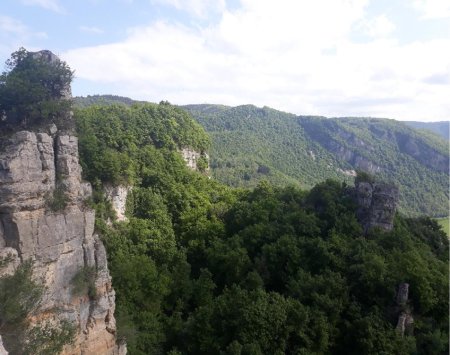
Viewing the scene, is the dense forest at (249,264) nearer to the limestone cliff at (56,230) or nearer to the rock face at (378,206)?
the rock face at (378,206)

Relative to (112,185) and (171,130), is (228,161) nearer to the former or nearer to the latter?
(171,130)

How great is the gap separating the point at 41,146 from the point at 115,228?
1563 cm

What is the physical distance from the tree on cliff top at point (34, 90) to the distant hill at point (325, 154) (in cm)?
6670

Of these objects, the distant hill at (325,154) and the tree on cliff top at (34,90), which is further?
the distant hill at (325,154)

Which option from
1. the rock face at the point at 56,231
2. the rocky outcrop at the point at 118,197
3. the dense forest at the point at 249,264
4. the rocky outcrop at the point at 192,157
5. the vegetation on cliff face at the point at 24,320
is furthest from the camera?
the rocky outcrop at the point at 192,157

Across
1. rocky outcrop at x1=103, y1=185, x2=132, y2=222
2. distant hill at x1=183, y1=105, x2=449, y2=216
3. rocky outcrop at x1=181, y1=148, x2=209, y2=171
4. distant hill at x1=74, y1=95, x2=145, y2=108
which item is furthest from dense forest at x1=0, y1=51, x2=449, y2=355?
distant hill at x1=183, y1=105, x2=449, y2=216

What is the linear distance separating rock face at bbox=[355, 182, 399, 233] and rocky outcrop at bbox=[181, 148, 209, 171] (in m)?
27.8

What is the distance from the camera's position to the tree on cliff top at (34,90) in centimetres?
2991

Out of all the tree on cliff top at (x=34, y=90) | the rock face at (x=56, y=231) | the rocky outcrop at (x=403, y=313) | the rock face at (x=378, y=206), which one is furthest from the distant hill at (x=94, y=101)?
the rocky outcrop at (x=403, y=313)

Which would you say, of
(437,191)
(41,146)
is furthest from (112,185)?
(437,191)

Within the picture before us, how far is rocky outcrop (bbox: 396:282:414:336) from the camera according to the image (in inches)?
1146

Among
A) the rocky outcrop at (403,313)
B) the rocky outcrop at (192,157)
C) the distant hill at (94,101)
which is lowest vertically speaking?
the rocky outcrop at (403,313)

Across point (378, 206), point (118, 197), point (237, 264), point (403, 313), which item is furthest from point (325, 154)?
point (403, 313)

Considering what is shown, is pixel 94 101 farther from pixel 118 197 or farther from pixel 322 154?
pixel 322 154
